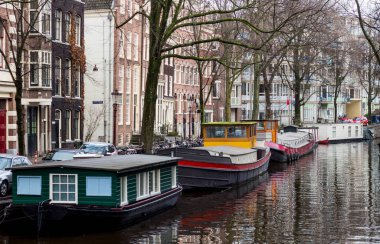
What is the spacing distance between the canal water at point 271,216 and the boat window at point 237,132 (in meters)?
2.68

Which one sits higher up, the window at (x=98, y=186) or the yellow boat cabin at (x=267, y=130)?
the yellow boat cabin at (x=267, y=130)

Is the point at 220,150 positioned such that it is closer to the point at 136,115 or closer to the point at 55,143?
the point at 55,143

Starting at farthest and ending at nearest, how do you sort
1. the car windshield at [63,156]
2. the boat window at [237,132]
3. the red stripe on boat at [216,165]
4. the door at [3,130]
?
1. the boat window at [237,132]
2. the door at [3,130]
3. the car windshield at [63,156]
4. the red stripe on boat at [216,165]

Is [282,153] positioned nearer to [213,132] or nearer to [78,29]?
[213,132]

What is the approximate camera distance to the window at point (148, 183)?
900 inches

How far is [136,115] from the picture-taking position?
60.7 meters

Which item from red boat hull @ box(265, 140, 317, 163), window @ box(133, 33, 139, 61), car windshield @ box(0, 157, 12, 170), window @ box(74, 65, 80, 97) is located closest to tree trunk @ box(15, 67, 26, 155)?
car windshield @ box(0, 157, 12, 170)

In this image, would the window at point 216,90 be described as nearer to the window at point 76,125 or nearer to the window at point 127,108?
the window at point 127,108

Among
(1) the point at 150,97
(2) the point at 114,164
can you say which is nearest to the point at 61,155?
(1) the point at 150,97

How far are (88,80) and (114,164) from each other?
34333 mm

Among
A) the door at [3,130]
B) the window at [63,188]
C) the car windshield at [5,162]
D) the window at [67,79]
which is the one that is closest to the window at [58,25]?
the window at [67,79]

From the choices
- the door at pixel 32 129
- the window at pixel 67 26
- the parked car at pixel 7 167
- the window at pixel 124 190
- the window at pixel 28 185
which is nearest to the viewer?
the window at pixel 28 185

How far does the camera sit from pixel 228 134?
40.3 m

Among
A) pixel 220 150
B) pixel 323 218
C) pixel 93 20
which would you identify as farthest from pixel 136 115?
pixel 323 218
